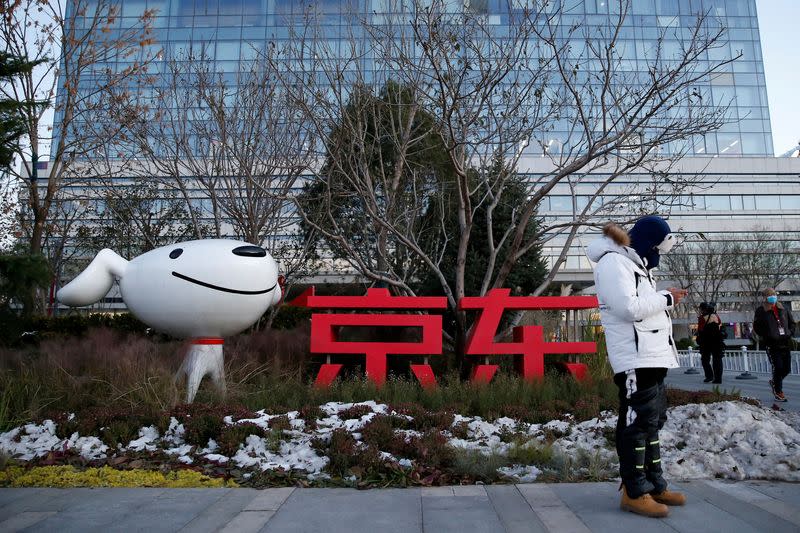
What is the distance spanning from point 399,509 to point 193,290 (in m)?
4.20

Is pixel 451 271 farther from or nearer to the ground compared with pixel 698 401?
farther from the ground

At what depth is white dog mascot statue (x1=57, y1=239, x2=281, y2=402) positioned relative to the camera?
695 cm

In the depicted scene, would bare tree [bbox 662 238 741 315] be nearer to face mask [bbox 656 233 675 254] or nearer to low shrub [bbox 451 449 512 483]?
low shrub [bbox 451 449 512 483]

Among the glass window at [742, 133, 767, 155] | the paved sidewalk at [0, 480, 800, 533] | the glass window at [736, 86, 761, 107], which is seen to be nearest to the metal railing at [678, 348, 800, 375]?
the paved sidewalk at [0, 480, 800, 533]

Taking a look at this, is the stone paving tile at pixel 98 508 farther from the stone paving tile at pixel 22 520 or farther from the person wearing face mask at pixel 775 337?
the person wearing face mask at pixel 775 337

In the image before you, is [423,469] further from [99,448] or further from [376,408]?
[99,448]

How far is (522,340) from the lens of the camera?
8883 millimetres

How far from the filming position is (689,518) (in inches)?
138

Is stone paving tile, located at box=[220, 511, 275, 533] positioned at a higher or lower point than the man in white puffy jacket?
lower

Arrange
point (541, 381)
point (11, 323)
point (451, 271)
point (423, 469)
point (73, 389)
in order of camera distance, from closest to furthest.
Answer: point (423, 469) < point (73, 389) < point (541, 381) < point (11, 323) < point (451, 271)

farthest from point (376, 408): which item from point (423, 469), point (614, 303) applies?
point (614, 303)

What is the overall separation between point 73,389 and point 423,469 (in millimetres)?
4679

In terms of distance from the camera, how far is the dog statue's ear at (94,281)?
709 centimetres

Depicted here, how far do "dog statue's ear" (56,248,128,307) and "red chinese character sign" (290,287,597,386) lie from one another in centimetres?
270
